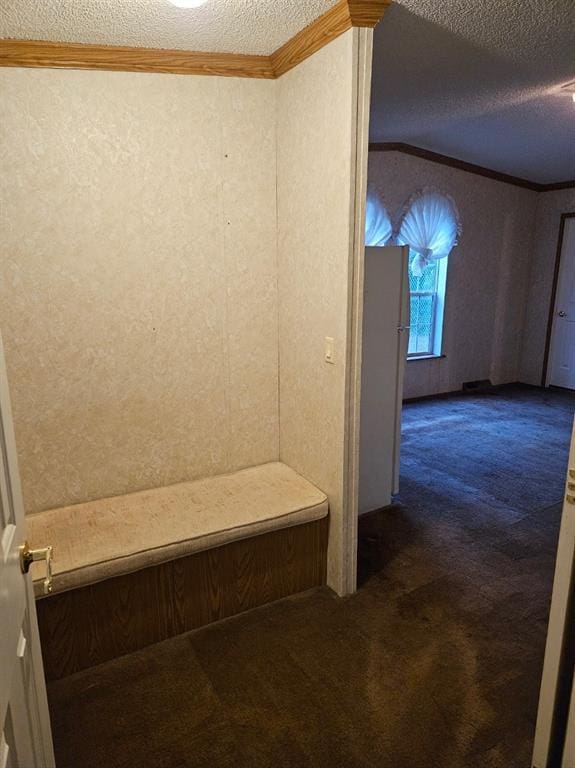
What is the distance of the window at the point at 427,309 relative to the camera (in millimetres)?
5562

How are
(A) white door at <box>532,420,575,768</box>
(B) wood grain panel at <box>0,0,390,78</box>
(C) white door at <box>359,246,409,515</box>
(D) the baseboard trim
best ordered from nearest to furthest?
(A) white door at <box>532,420,575,768</box>, (B) wood grain panel at <box>0,0,390,78</box>, (C) white door at <box>359,246,409,515</box>, (D) the baseboard trim

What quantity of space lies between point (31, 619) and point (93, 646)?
3.07 ft

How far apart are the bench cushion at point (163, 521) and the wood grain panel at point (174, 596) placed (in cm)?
7

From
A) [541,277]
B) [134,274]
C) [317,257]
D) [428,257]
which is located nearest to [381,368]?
[317,257]

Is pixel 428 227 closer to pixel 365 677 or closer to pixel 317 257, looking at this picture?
pixel 317 257

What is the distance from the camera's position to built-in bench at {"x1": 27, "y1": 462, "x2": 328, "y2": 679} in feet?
6.22

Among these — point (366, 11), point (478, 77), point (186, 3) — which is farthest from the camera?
point (478, 77)

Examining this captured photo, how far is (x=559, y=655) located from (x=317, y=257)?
1649 mm

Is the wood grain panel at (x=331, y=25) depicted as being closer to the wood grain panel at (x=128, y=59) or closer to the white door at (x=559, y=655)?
the wood grain panel at (x=128, y=59)

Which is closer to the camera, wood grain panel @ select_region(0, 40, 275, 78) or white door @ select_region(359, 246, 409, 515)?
wood grain panel @ select_region(0, 40, 275, 78)

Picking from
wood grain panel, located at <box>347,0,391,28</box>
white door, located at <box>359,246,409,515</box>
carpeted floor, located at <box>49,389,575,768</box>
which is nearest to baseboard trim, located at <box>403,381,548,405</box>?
white door, located at <box>359,246,409,515</box>

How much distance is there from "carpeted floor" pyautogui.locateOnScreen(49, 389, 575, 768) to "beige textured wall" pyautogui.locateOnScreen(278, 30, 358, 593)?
339 mm

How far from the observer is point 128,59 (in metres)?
2.08

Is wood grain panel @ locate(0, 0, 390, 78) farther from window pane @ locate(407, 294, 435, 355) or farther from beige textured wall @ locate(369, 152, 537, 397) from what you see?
window pane @ locate(407, 294, 435, 355)
